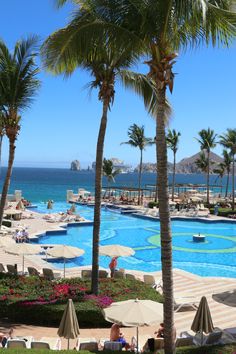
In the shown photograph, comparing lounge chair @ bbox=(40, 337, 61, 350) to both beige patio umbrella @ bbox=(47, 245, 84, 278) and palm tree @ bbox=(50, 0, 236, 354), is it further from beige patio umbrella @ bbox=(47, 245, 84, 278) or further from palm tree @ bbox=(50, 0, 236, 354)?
beige patio umbrella @ bbox=(47, 245, 84, 278)

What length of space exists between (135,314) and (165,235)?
2.37 meters

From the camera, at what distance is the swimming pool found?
2310 centimetres

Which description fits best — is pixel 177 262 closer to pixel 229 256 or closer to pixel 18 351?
pixel 229 256

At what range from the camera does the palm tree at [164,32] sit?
7738 mm

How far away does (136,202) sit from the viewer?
164 feet

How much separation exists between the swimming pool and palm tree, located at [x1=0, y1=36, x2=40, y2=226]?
29.9ft

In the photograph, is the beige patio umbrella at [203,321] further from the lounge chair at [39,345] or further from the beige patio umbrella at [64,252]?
the beige patio umbrella at [64,252]

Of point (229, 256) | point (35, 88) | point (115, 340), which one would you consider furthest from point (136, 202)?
point (115, 340)

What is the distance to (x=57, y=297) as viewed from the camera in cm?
1323

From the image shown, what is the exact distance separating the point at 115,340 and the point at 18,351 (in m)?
2.55

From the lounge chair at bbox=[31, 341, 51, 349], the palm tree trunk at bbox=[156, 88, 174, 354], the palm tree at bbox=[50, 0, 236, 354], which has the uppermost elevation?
the palm tree at bbox=[50, 0, 236, 354]

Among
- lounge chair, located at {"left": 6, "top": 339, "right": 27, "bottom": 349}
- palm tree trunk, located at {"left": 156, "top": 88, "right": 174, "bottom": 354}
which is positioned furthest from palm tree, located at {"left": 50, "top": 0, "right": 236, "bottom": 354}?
lounge chair, located at {"left": 6, "top": 339, "right": 27, "bottom": 349}

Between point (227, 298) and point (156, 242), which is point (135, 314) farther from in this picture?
point (156, 242)

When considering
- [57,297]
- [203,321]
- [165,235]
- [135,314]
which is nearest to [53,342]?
[135,314]
